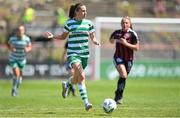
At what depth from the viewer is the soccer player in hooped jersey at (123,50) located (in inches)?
638

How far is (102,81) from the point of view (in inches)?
1268

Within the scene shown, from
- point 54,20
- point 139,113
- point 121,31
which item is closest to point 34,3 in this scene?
point 54,20

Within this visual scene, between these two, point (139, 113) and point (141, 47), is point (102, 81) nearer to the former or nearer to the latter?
point (141, 47)

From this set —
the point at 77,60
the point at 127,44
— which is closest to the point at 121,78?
the point at 127,44

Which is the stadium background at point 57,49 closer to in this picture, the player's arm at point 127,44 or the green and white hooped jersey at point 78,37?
the player's arm at point 127,44

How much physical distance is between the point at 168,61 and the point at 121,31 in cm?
1812

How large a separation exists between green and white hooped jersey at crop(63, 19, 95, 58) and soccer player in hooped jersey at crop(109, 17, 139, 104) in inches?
68.6

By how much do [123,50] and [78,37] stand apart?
219cm

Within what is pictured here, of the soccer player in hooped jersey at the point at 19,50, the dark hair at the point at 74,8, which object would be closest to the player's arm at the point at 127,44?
the dark hair at the point at 74,8

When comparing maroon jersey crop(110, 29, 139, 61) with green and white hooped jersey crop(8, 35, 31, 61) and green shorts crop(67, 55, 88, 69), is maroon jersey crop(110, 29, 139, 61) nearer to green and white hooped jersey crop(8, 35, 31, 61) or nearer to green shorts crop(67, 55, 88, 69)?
green shorts crop(67, 55, 88, 69)

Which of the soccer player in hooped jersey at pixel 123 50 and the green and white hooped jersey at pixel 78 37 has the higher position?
the green and white hooped jersey at pixel 78 37

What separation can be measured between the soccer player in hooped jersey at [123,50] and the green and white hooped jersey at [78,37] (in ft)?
5.71

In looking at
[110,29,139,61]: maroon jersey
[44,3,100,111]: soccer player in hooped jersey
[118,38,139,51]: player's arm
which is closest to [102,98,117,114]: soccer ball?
[44,3,100,111]: soccer player in hooped jersey

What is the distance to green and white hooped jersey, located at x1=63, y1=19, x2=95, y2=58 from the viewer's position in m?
14.5
